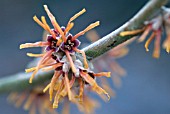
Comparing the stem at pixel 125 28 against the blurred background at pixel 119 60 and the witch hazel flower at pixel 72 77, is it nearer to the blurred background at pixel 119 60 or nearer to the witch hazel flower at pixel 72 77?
the witch hazel flower at pixel 72 77

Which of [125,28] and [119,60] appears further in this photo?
[119,60]

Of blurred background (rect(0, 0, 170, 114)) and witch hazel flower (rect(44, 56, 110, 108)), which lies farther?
blurred background (rect(0, 0, 170, 114))

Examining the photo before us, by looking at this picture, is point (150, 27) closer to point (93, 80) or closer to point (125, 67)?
point (93, 80)

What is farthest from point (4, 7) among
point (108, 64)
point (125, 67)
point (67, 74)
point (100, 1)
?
point (67, 74)

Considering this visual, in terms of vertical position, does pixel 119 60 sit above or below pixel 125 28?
below

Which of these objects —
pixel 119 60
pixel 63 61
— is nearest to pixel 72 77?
pixel 63 61

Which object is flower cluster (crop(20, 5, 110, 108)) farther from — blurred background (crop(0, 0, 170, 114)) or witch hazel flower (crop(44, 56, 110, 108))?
blurred background (crop(0, 0, 170, 114))

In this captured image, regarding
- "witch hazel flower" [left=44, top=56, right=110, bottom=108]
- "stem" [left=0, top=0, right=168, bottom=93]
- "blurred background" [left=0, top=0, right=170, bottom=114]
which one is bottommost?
"blurred background" [left=0, top=0, right=170, bottom=114]

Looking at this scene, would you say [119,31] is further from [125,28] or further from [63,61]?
[63,61]

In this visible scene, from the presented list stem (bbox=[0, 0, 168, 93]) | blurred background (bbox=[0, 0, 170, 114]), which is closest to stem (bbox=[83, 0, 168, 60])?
stem (bbox=[0, 0, 168, 93])
